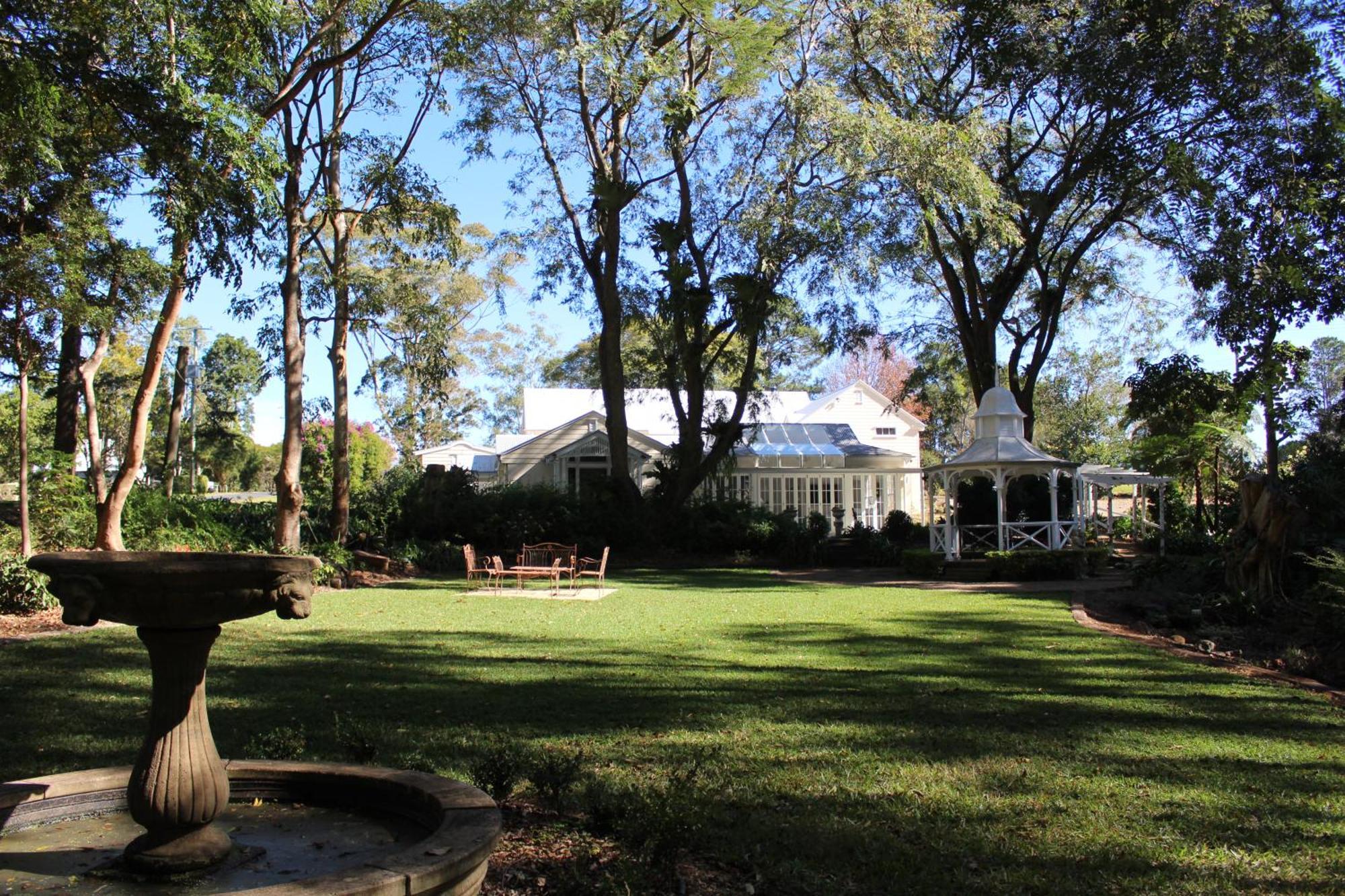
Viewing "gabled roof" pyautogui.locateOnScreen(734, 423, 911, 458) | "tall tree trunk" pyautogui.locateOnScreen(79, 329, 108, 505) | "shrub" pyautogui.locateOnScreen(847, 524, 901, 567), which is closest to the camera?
"tall tree trunk" pyautogui.locateOnScreen(79, 329, 108, 505)

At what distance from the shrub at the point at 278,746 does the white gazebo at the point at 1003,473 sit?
2043cm

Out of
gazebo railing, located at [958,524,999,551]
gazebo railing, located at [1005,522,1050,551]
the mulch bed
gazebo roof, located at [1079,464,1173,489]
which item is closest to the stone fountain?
the mulch bed

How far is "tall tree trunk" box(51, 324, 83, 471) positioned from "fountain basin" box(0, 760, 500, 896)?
65.2 ft

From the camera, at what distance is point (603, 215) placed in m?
28.9

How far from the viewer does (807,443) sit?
3662 centimetres

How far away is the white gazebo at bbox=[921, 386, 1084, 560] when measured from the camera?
23.5 metres

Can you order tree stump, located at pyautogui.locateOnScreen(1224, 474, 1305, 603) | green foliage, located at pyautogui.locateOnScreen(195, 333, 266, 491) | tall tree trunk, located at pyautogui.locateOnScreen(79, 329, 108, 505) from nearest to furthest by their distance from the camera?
tree stump, located at pyautogui.locateOnScreen(1224, 474, 1305, 603)
tall tree trunk, located at pyautogui.locateOnScreen(79, 329, 108, 505)
green foliage, located at pyautogui.locateOnScreen(195, 333, 266, 491)

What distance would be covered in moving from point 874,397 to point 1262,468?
56.5 ft

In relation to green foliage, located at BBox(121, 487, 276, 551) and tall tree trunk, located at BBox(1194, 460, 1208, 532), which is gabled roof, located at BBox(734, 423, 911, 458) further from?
green foliage, located at BBox(121, 487, 276, 551)

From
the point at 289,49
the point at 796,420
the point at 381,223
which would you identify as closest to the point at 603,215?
the point at 381,223

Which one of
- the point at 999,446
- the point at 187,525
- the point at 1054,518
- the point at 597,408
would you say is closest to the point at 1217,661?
the point at 1054,518

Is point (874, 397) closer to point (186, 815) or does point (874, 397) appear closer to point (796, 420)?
point (796, 420)

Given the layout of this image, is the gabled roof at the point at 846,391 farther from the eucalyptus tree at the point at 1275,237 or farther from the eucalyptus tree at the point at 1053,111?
the eucalyptus tree at the point at 1275,237

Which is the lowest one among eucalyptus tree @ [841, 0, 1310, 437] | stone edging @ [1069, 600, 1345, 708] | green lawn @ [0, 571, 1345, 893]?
stone edging @ [1069, 600, 1345, 708]
